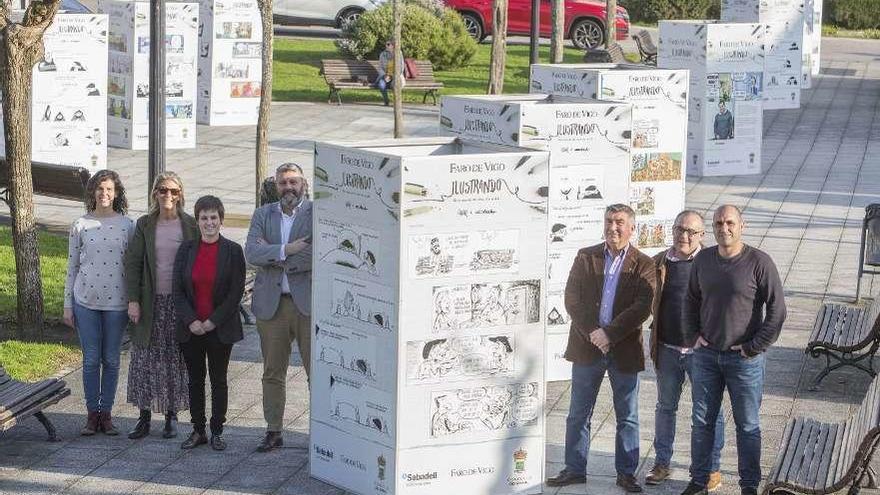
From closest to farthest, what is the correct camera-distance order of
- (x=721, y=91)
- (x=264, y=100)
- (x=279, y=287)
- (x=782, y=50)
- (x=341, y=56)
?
(x=279, y=287) < (x=264, y=100) < (x=721, y=91) < (x=782, y=50) < (x=341, y=56)

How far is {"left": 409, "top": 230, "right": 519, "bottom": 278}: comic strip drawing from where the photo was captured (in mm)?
8430

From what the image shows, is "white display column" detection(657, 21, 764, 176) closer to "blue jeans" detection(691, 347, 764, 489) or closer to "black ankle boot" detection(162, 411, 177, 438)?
"black ankle boot" detection(162, 411, 177, 438)

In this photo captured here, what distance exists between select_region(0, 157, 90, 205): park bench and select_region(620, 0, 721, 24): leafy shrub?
32535 millimetres

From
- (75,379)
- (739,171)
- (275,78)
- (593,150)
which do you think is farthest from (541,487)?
(275,78)

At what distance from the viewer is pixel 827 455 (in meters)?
8.94

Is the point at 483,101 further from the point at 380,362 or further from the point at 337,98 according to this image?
the point at 337,98

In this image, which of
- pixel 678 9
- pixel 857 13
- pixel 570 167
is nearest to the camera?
pixel 570 167

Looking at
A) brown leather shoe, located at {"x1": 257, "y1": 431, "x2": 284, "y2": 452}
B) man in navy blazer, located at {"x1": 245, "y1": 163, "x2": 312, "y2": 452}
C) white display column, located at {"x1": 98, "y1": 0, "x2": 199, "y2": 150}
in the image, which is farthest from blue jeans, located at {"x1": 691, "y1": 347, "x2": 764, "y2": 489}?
white display column, located at {"x1": 98, "y1": 0, "x2": 199, "y2": 150}

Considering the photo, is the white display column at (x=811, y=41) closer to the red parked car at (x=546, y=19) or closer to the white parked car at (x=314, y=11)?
the red parked car at (x=546, y=19)

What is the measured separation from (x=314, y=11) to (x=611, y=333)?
31058 mm

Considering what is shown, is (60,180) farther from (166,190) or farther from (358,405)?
(358,405)

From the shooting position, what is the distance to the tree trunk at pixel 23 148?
1234 cm

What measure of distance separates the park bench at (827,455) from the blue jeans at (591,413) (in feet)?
2.76

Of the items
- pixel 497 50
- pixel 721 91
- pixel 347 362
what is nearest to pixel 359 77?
pixel 497 50
